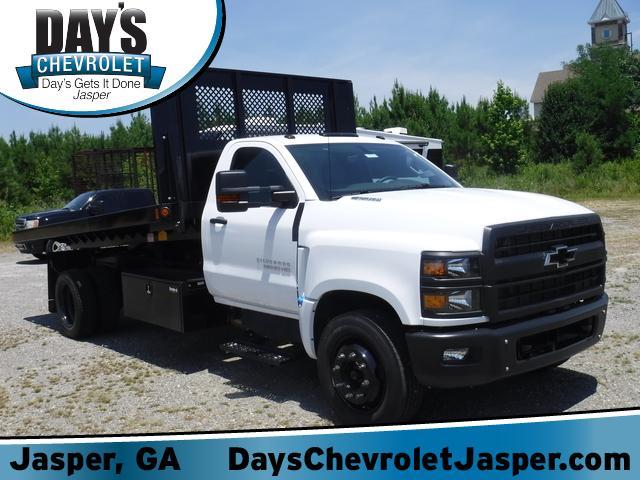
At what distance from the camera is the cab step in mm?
5781

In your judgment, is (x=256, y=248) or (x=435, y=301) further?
(x=256, y=248)

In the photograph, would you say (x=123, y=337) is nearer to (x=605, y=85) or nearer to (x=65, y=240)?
(x=65, y=240)

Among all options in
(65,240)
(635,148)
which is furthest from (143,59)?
(635,148)

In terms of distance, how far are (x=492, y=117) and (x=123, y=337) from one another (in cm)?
3560

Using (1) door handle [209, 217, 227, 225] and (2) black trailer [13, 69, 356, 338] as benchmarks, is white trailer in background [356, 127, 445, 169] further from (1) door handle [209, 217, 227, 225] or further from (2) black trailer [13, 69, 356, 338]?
(1) door handle [209, 217, 227, 225]

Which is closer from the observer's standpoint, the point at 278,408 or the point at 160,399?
the point at 278,408

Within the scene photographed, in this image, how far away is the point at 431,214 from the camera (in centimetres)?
471

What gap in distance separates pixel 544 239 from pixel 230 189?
2.23 meters

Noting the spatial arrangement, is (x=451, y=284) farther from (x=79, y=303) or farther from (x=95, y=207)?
(x=95, y=207)

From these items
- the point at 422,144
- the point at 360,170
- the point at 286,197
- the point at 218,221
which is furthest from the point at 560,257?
the point at 422,144

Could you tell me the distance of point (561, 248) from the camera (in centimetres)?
492

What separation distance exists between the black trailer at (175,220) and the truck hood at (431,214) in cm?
184

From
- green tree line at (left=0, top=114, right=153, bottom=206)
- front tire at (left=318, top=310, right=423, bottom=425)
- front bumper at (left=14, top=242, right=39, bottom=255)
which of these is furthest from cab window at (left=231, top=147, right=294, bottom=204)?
green tree line at (left=0, top=114, right=153, bottom=206)

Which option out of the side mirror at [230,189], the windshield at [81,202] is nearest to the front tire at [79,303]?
the side mirror at [230,189]
